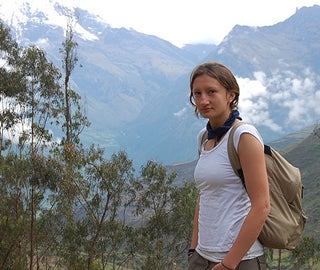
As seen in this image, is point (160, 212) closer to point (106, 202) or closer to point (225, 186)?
point (106, 202)

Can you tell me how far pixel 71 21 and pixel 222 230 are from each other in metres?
22.1

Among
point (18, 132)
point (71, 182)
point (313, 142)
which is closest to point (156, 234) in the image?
point (71, 182)

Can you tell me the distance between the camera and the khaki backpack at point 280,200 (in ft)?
8.00

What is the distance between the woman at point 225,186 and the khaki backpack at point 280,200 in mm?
54

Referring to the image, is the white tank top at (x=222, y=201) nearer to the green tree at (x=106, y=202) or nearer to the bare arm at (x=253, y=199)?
the bare arm at (x=253, y=199)

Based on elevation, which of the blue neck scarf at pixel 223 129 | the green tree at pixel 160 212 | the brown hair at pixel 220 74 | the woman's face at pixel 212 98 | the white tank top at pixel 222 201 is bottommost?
the green tree at pixel 160 212

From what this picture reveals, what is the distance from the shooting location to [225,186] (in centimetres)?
250

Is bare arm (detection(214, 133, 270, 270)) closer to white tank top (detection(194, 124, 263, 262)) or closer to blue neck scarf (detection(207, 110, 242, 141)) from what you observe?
white tank top (detection(194, 124, 263, 262))

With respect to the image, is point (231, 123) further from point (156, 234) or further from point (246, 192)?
point (156, 234)

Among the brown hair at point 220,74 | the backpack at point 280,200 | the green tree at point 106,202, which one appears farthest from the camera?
the green tree at point 106,202

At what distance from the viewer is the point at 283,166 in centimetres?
252

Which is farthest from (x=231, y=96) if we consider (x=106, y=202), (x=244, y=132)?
(x=106, y=202)

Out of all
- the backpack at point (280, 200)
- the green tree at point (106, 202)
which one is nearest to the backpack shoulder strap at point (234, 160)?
the backpack at point (280, 200)

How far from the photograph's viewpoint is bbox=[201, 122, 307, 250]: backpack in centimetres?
244
